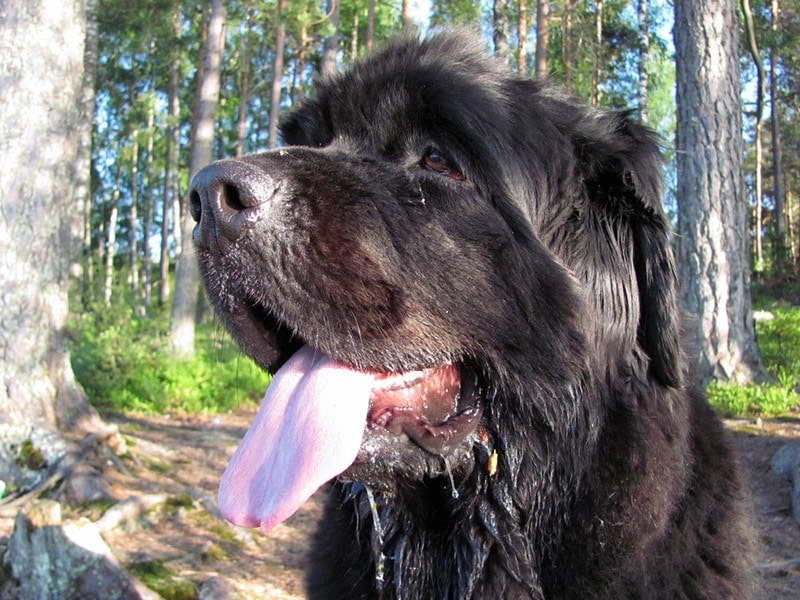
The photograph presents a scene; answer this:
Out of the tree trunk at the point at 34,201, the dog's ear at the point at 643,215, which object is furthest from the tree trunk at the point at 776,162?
the dog's ear at the point at 643,215

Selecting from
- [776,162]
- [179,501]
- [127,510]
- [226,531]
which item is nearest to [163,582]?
[127,510]

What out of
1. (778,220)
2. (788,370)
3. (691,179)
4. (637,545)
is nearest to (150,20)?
(691,179)

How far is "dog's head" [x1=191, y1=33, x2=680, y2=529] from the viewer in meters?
1.87

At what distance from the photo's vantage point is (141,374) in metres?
11.3

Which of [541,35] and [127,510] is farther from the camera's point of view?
[541,35]

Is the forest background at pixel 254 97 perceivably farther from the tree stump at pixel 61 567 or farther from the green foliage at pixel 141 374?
the tree stump at pixel 61 567

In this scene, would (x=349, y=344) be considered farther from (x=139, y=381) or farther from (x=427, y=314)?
(x=139, y=381)

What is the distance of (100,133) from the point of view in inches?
1464

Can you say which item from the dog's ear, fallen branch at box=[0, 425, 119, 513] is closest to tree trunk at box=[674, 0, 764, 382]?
the dog's ear

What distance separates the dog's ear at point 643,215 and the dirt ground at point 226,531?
5.22 ft

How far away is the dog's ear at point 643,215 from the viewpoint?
6.74 feet

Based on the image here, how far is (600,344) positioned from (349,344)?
0.76 metres

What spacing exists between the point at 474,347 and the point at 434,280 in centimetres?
23

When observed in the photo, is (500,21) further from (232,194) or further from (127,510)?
(232,194)
